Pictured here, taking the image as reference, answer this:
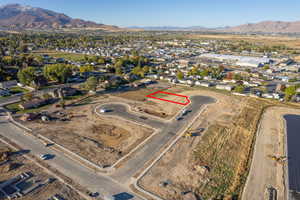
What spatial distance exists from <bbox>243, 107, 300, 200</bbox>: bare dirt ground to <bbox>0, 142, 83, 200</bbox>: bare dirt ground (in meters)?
18.6

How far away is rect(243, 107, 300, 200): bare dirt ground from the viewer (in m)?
19.3

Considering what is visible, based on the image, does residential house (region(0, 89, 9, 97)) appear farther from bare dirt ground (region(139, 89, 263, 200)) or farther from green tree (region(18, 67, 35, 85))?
bare dirt ground (region(139, 89, 263, 200))

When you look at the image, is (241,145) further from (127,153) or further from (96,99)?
(96,99)

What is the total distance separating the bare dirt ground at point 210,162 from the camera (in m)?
19.1

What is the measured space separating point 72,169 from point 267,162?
2507 cm

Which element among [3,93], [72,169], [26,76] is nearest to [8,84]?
[26,76]

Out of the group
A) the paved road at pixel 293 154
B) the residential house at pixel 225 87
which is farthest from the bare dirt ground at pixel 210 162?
the residential house at pixel 225 87

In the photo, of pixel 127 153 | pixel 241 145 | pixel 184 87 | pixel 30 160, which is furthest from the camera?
pixel 184 87

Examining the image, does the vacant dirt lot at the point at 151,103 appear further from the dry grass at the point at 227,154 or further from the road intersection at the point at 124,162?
the dry grass at the point at 227,154

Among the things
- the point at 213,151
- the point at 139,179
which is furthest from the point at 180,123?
the point at 139,179

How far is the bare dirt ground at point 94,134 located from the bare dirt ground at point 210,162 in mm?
6115

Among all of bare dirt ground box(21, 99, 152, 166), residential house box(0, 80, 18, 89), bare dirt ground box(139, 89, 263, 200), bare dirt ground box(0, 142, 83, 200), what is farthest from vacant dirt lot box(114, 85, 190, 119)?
residential house box(0, 80, 18, 89)

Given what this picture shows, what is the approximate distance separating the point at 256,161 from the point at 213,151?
549 cm

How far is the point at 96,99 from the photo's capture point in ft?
141
